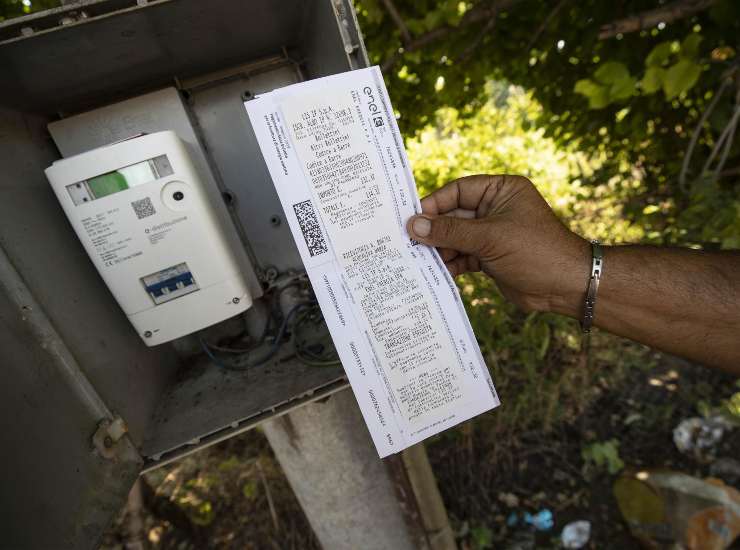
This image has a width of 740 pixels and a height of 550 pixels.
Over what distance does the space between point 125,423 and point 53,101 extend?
0.67 metres

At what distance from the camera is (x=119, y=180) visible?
2.52 feet

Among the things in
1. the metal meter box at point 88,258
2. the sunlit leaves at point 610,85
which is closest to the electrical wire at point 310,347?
the metal meter box at point 88,258

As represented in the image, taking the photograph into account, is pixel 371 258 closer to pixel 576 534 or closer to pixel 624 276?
pixel 624 276

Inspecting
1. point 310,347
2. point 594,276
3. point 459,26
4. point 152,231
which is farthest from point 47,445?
point 459,26

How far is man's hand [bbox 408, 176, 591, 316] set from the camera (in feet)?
2.31

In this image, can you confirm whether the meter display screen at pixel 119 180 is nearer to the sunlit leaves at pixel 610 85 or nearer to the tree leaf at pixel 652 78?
the sunlit leaves at pixel 610 85

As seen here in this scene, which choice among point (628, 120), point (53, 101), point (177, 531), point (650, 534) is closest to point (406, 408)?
point (53, 101)

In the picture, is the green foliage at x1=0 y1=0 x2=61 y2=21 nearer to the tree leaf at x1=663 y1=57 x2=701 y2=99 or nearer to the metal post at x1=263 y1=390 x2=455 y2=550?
the metal post at x1=263 y1=390 x2=455 y2=550

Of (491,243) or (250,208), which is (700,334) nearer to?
(491,243)

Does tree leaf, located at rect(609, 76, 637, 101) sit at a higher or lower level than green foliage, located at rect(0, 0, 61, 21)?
lower

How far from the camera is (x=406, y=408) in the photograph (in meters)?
0.71

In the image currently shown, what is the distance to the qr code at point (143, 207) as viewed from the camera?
78 centimetres

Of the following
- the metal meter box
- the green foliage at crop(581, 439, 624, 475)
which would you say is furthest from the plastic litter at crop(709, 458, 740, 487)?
the metal meter box

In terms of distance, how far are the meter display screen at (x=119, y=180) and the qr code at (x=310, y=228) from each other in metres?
0.33
